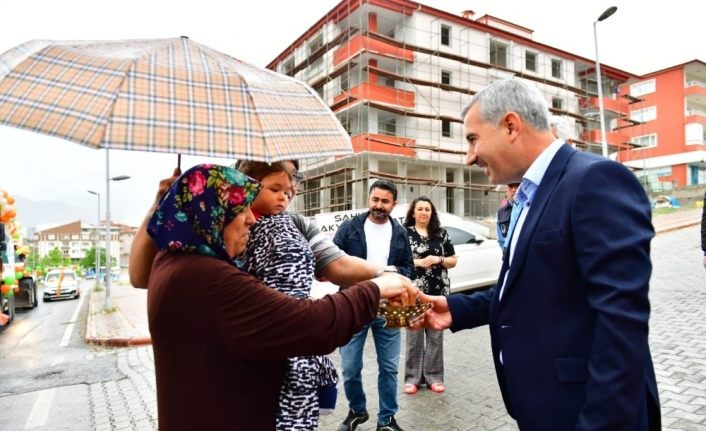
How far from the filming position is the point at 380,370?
3.85 meters

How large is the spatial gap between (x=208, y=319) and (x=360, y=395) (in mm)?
2814

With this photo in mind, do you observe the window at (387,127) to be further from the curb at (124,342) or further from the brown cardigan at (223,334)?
the brown cardigan at (223,334)

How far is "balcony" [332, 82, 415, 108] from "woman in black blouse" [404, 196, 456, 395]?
23.6 m

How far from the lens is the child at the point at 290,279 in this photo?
1.70 m

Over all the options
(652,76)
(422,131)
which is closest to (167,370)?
(422,131)

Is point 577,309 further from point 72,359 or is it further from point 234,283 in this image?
point 72,359

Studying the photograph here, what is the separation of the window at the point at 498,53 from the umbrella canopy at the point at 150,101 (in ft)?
122

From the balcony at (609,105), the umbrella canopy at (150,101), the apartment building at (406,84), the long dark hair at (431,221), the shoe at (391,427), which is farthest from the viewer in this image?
the balcony at (609,105)

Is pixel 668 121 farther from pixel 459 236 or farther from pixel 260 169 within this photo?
pixel 260 169

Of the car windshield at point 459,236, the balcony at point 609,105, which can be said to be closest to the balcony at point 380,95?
the balcony at point 609,105

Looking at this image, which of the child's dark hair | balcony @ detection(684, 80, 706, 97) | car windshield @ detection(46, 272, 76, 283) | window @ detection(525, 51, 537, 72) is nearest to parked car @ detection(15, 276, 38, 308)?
car windshield @ detection(46, 272, 76, 283)

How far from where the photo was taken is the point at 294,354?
1485 millimetres

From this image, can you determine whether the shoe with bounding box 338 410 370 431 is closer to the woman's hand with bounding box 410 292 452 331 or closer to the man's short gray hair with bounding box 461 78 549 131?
the woman's hand with bounding box 410 292 452 331

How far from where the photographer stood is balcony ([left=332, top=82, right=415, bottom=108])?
27.8 meters
